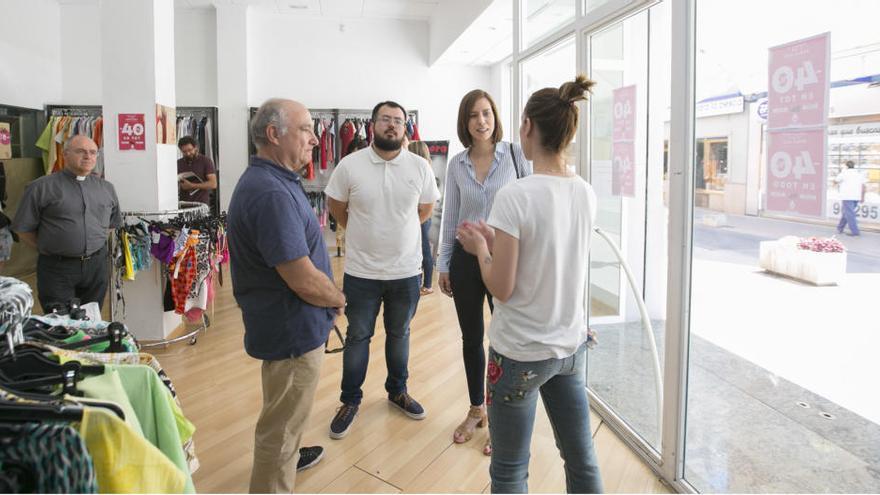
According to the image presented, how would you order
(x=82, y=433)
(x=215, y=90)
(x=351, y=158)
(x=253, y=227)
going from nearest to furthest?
1. (x=82, y=433)
2. (x=253, y=227)
3. (x=351, y=158)
4. (x=215, y=90)

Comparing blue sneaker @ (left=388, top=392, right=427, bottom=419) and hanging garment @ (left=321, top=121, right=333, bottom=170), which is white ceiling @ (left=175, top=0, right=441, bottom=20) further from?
blue sneaker @ (left=388, top=392, right=427, bottom=419)

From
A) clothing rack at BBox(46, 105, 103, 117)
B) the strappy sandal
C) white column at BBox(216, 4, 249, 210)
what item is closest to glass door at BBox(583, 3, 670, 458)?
the strappy sandal

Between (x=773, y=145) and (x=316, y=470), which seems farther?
(x=316, y=470)

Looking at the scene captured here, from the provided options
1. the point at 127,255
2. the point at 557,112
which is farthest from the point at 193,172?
the point at 557,112

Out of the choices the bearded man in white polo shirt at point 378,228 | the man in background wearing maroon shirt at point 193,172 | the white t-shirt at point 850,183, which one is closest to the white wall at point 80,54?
the man in background wearing maroon shirt at point 193,172

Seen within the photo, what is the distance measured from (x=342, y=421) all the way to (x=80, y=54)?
7.55 meters

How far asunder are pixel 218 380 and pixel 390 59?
630cm

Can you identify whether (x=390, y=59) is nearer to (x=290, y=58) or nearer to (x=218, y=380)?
(x=290, y=58)

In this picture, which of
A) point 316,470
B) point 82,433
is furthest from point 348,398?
point 82,433

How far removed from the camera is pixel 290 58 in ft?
27.2

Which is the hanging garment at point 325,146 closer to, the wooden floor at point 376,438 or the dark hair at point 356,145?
the dark hair at point 356,145

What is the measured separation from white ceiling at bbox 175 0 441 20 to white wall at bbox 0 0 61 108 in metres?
1.63

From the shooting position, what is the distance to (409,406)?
3021mm

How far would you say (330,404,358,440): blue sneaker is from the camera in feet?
9.07
